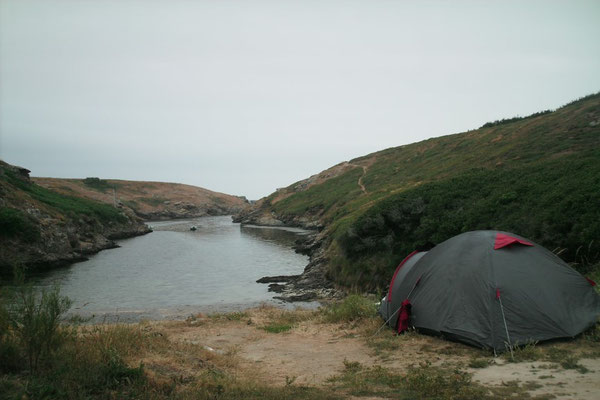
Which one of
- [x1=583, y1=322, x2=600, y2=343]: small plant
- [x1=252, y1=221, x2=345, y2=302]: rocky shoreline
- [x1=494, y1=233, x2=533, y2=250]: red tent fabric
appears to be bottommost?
[x1=252, y1=221, x2=345, y2=302]: rocky shoreline

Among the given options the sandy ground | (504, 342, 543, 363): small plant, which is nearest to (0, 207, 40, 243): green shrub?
the sandy ground

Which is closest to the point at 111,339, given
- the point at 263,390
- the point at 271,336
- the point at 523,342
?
the point at 263,390

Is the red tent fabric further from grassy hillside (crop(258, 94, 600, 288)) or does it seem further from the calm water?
the calm water

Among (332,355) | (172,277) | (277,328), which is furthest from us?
(172,277)

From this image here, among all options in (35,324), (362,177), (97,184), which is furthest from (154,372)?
(97,184)

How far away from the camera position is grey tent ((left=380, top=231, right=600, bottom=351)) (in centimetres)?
→ 904

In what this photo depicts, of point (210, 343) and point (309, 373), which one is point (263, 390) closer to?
point (309, 373)

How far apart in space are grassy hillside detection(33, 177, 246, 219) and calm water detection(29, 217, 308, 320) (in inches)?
2481

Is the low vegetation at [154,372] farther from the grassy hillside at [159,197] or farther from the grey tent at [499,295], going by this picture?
the grassy hillside at [159,197]

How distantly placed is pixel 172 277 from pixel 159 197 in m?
106

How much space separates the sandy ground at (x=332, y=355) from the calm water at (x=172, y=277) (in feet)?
17.5

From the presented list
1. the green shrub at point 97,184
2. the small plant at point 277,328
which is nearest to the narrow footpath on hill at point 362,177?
the small plant at point 277,328

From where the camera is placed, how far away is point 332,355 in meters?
10.4

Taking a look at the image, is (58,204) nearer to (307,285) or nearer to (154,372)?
(307,285)
